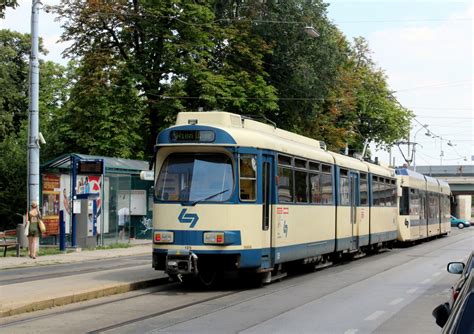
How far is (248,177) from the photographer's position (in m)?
14.6

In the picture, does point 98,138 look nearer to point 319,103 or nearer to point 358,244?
point 319,103

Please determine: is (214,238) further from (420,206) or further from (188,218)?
(420,206)

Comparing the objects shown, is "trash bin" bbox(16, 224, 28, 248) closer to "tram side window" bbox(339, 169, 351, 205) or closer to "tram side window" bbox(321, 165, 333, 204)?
"tram side window" bbox(339, 169, 351, 205)

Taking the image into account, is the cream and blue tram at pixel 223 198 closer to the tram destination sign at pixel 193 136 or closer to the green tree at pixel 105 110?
the tram destination sign at pixel 193 136

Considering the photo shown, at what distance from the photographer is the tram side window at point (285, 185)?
51.6 feet

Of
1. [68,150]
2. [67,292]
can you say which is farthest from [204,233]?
[68,150]

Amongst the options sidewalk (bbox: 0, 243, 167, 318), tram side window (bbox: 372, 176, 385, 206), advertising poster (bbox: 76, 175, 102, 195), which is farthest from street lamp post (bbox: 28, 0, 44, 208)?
tram side window (bbox: 372, 176, 385, 206)

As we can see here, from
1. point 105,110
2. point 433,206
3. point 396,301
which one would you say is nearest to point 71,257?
point 396,301

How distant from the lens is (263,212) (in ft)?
48.9

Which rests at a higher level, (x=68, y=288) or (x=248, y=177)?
(x=248, y=177)

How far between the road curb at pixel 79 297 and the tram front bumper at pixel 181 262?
1.10 metres

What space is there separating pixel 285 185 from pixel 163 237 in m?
3.19

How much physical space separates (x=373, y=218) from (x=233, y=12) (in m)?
18.4

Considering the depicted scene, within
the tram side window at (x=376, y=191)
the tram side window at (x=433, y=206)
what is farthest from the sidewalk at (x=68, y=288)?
the tram side window at (x=433, y=206)
